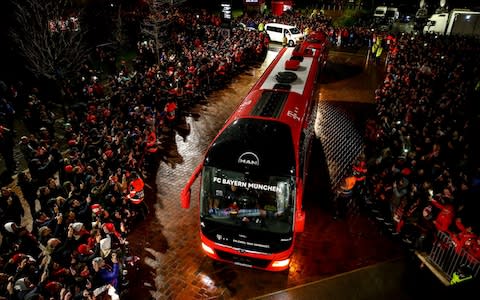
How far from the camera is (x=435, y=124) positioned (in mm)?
11500

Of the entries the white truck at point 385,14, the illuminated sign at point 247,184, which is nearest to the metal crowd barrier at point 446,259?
the illuminated sign at point 247,184

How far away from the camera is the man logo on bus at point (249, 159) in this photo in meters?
6.73

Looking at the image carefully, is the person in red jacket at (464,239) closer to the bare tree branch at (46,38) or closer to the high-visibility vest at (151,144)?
the high-visibility vest at (151,144)

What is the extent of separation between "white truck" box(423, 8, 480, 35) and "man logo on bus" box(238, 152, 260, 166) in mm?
28279

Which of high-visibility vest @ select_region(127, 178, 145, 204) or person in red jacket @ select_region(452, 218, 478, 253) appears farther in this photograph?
high-visibility vest @ select_region(127, 178, 145, 204)

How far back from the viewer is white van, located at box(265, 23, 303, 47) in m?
27.4

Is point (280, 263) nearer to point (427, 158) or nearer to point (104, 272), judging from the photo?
point (104, 272)

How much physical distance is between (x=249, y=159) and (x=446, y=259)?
4.86 m

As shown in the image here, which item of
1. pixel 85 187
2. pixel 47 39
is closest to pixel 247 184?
pixel 85 187

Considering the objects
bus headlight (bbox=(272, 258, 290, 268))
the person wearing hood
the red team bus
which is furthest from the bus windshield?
the person wearing hood

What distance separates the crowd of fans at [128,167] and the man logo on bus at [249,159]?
3.07m

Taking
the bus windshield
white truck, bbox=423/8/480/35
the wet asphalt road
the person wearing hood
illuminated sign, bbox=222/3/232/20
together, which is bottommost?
the wet asphalt road

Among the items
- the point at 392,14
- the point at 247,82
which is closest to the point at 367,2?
the point at 392,14

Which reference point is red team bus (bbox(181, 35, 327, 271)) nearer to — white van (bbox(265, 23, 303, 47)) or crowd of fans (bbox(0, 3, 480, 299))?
crowd of fans (bbox(0, 3, 480, 299))
